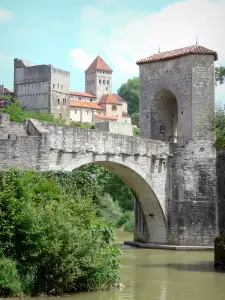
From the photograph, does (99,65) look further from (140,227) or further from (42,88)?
(140,227)

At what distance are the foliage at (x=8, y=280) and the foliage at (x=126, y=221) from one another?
25.0 meters

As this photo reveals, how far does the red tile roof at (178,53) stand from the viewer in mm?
27095

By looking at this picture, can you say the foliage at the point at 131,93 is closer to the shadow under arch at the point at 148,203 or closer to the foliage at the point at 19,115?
the foliage at the point at 19,115

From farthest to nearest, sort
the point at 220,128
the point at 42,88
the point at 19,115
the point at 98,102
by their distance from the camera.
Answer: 1. the point at 98,102
2. the point at 42,88
3. the point at 19,115
4. the point at 220,128

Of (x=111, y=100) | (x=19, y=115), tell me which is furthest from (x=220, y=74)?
(x=111, y=100)

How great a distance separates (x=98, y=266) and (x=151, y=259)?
920cm

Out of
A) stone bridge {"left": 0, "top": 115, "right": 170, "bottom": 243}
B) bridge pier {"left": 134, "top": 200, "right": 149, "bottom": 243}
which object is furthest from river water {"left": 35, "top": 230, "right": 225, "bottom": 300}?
bridge pier {"left": 134, "top": 200, "right": 149, "bottom": 243}

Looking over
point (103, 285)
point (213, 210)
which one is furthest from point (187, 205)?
point (103, 285)

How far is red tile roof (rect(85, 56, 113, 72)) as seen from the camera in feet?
418

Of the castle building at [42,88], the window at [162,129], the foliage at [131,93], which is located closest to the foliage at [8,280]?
the window at [162,129]

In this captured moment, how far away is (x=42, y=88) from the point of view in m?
86.3

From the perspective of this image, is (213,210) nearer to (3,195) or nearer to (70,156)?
(70,156)

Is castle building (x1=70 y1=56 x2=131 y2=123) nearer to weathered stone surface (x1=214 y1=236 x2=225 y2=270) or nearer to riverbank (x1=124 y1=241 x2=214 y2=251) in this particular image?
riverbank (x1=124 y1=241 x2=214 y2=251)

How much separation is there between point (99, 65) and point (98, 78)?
4474 mm
